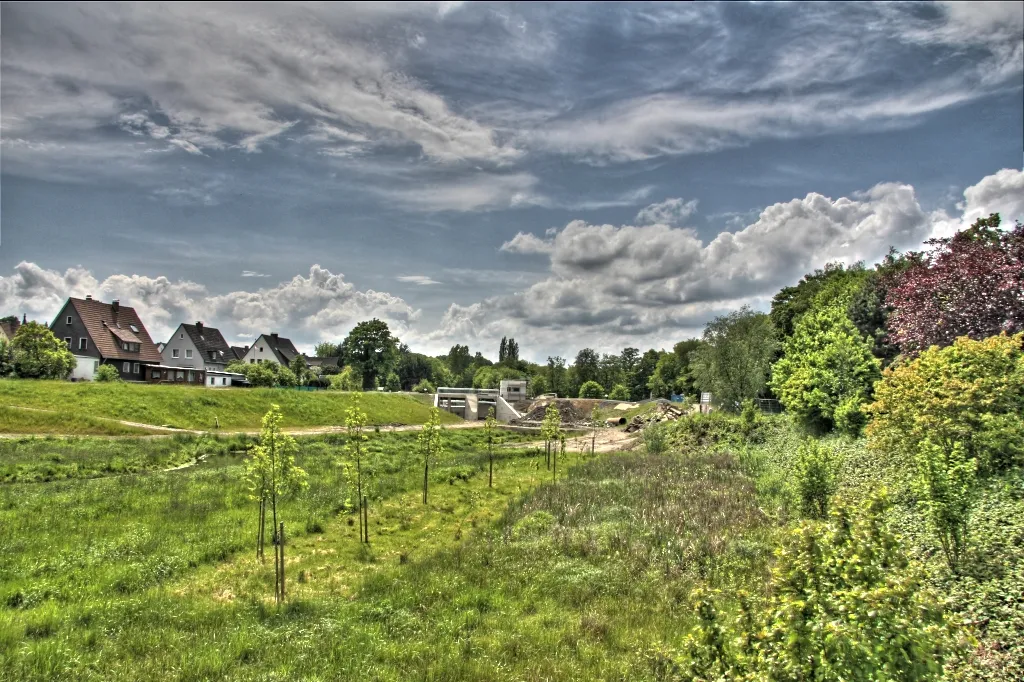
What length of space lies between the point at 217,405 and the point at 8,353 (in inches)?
713

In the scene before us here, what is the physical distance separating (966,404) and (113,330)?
70433mm

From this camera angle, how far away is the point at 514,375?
424ft

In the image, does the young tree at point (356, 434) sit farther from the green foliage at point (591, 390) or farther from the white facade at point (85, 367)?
the green foliage at point (591, 390)

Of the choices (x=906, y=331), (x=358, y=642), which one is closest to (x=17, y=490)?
(x=358, y=642)

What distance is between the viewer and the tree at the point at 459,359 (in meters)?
176

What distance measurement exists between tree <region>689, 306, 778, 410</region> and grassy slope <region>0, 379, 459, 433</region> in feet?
99.8

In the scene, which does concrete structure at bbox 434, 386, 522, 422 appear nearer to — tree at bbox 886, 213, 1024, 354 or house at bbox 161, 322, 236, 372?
house at bbox 161, 322, 236, 372

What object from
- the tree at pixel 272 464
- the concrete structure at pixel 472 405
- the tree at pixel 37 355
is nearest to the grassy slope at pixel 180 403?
the tree at pixel 37 355

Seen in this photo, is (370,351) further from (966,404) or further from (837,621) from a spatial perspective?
(837,621)

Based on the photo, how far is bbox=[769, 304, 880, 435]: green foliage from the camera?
2469 centimetres

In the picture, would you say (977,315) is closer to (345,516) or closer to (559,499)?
(559,499)

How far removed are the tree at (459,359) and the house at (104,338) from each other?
375 ft

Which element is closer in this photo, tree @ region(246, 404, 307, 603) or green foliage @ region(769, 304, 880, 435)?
tree @ region(246, 404, 307, 603)

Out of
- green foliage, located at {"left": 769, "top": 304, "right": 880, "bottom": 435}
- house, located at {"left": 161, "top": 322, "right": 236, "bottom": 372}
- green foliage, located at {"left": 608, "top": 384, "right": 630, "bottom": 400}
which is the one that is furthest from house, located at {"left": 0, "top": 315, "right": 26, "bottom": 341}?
green foliage, located at {"left": 608, "top": 384, "right": 630, "bottom": 400}
